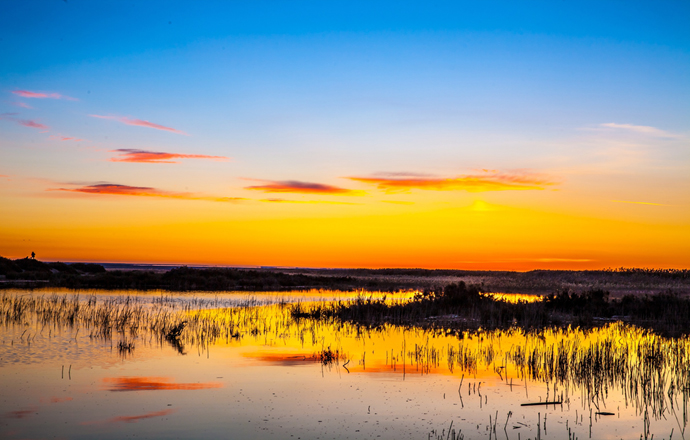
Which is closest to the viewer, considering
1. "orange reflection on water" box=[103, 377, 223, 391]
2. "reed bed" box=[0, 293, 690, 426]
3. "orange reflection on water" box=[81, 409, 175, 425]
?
"orange reflection on water" box=[81, 409, 175, 425]

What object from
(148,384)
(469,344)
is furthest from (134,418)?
(469,344)

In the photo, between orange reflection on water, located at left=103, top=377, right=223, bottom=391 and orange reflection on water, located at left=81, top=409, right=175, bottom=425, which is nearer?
orange reflection on water, located at left=81, top=409, right=175, bottom=425

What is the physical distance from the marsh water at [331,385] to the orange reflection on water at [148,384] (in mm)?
42

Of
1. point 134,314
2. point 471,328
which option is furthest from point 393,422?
point 134,314

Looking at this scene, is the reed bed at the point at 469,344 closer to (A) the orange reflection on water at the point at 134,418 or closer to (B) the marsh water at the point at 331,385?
(B) the marsh water at the point at 331,385

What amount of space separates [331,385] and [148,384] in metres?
3.94

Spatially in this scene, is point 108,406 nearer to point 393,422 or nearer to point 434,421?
point 393,422

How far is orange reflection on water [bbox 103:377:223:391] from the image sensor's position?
37.1 ft

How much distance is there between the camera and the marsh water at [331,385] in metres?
8.89

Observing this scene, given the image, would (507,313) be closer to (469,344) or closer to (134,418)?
(469,344)

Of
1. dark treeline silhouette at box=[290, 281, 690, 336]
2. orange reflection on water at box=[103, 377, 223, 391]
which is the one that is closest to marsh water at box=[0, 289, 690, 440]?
orange reflection on water at box=[103, 377, 223, 391]

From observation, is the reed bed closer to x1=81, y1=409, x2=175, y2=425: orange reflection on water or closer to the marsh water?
the marsh water

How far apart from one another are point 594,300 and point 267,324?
17362 millimetres

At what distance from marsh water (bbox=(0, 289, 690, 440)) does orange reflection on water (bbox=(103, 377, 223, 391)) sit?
0.14ft
